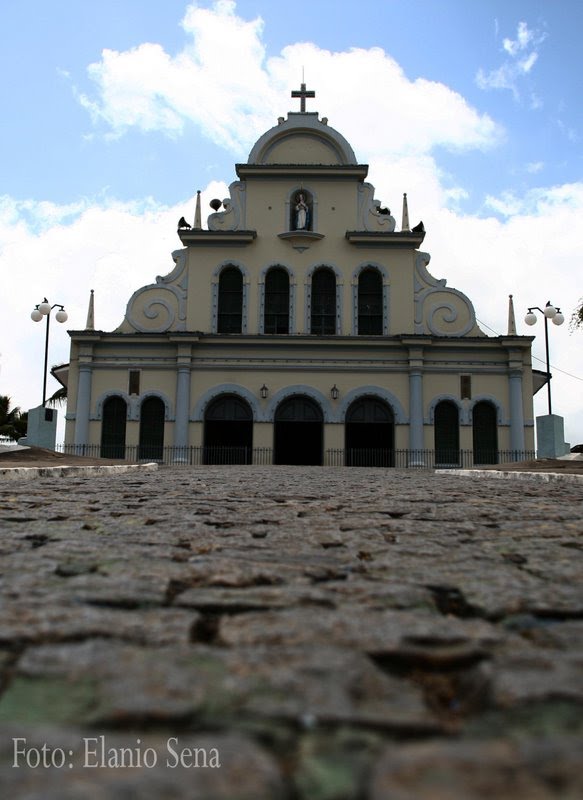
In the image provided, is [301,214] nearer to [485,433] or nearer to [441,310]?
[441,310]

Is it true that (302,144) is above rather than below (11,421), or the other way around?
above

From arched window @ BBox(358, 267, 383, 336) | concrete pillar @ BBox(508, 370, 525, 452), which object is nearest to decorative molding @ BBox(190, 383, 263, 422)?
arched window @ BBox(358, 267, 383, 336)

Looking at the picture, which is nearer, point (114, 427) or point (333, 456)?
point (333, 456)

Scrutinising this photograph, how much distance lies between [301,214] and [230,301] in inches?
157

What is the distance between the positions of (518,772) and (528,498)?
546 centimetres

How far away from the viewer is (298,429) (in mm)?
22203

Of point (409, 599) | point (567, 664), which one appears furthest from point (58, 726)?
point (409, 599)

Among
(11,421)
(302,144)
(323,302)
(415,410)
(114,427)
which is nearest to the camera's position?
(415,410)

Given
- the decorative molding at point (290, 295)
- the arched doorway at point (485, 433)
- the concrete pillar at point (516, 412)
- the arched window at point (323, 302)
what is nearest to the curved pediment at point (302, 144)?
the decorative molding at point (290, 295)

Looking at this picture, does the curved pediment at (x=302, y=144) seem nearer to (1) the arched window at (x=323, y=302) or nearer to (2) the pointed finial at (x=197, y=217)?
(2) the pointed finial at (x=197, y=217)

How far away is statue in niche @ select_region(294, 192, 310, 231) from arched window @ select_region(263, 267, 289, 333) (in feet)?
5.53

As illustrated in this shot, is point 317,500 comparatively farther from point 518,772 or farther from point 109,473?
point 109,473

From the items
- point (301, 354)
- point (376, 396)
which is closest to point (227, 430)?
point (301, 354)

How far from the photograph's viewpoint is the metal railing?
70.2ft
